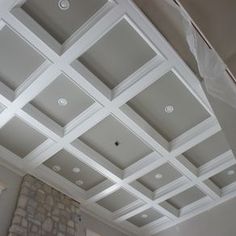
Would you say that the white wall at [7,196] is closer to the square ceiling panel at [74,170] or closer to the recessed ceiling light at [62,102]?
the square ceiling panel at [74,170]

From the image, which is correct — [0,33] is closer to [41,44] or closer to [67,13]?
[41,44]

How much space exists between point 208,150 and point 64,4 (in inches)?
148

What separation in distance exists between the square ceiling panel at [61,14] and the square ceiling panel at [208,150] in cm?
314

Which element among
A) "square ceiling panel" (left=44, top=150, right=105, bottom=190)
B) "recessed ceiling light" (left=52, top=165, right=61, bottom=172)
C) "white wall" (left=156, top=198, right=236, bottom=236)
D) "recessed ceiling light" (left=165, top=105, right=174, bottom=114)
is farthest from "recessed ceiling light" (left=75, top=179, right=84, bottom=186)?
"white wall" (left=156, top=198, right=236, bottom=236)

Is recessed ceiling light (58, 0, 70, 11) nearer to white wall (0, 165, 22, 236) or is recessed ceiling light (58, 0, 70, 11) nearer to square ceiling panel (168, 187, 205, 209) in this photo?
white wall (0, 165, 22, 236)

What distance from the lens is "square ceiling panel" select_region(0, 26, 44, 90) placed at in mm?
4562

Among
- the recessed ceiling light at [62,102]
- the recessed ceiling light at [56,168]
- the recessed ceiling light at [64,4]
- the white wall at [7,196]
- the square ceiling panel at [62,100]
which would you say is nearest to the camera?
the recessed ceiling light at [64,4]

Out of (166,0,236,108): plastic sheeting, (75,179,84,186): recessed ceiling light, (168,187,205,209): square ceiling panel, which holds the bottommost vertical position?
(166,0,236,108): plastic sheeting

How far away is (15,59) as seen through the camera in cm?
481

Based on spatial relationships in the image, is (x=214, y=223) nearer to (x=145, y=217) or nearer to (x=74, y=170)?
(x=145, y=217)

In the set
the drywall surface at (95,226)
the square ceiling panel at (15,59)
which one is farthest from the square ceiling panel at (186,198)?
the square ceiling panel at (15,59)

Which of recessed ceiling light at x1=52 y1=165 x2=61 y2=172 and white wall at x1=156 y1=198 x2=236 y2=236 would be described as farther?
white wall at x1=156 y1=198 x2=236 y2=236

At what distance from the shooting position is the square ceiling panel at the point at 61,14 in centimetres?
420

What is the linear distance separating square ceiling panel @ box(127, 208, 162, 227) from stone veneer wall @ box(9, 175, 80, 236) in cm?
156
